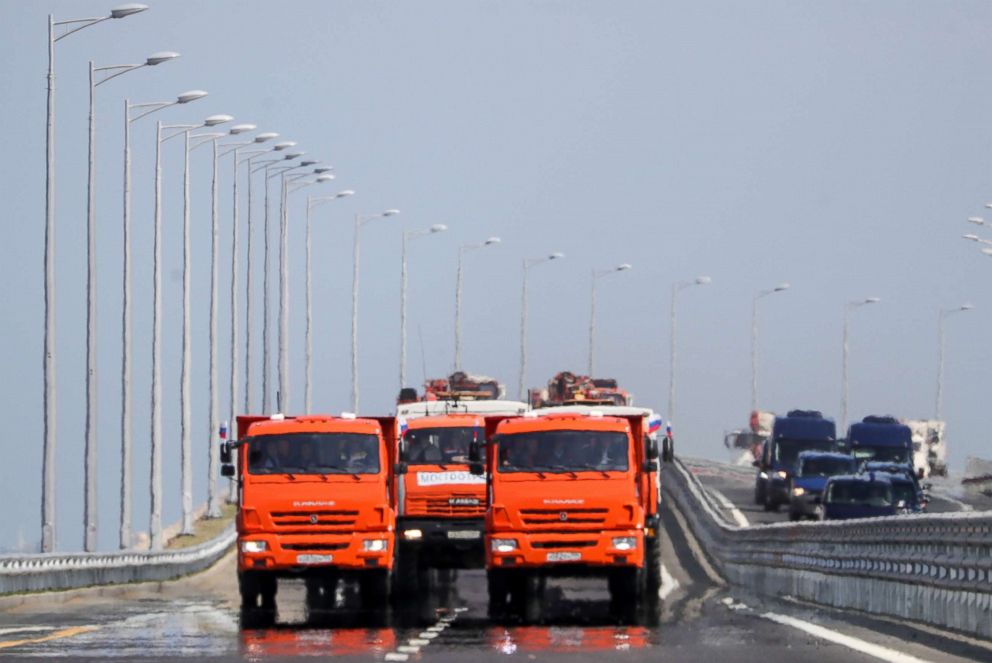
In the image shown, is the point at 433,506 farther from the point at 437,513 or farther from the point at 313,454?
the point at 313,454

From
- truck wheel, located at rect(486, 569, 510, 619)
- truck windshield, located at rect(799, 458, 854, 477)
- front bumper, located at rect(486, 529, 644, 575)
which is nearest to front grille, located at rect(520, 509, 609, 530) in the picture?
front bumper, located at rect(486, 529, 644, 575)

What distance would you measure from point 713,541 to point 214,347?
1702 centimetres

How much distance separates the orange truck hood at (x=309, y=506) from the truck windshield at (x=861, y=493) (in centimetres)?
2773

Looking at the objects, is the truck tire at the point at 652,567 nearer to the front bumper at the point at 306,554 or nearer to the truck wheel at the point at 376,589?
the truck wheel at the point at 376,589

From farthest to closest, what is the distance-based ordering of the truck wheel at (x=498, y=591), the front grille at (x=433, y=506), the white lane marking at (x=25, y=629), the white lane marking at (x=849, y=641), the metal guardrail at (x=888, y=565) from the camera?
the front grille at (x=433, y=506) < the truck wheel at (x=498, y=591) < the white lane marking at (x=25, y=629) < the metal guardrail at (x=888, y=565) < the white lane marking at (x=849, y=641)

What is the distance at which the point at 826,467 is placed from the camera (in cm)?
7119

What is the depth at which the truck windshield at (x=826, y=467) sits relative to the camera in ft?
233

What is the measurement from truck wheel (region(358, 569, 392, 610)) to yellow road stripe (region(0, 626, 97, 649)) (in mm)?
7754

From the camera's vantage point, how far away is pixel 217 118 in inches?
2363

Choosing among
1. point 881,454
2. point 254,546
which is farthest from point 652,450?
point 881,454

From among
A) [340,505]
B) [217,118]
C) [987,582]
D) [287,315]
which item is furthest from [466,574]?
[987,582]

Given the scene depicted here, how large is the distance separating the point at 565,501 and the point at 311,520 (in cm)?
323

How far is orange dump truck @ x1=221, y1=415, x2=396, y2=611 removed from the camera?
3447 cm

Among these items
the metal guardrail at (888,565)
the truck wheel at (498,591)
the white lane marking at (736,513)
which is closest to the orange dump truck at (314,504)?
the truck wheel at (498,591)
